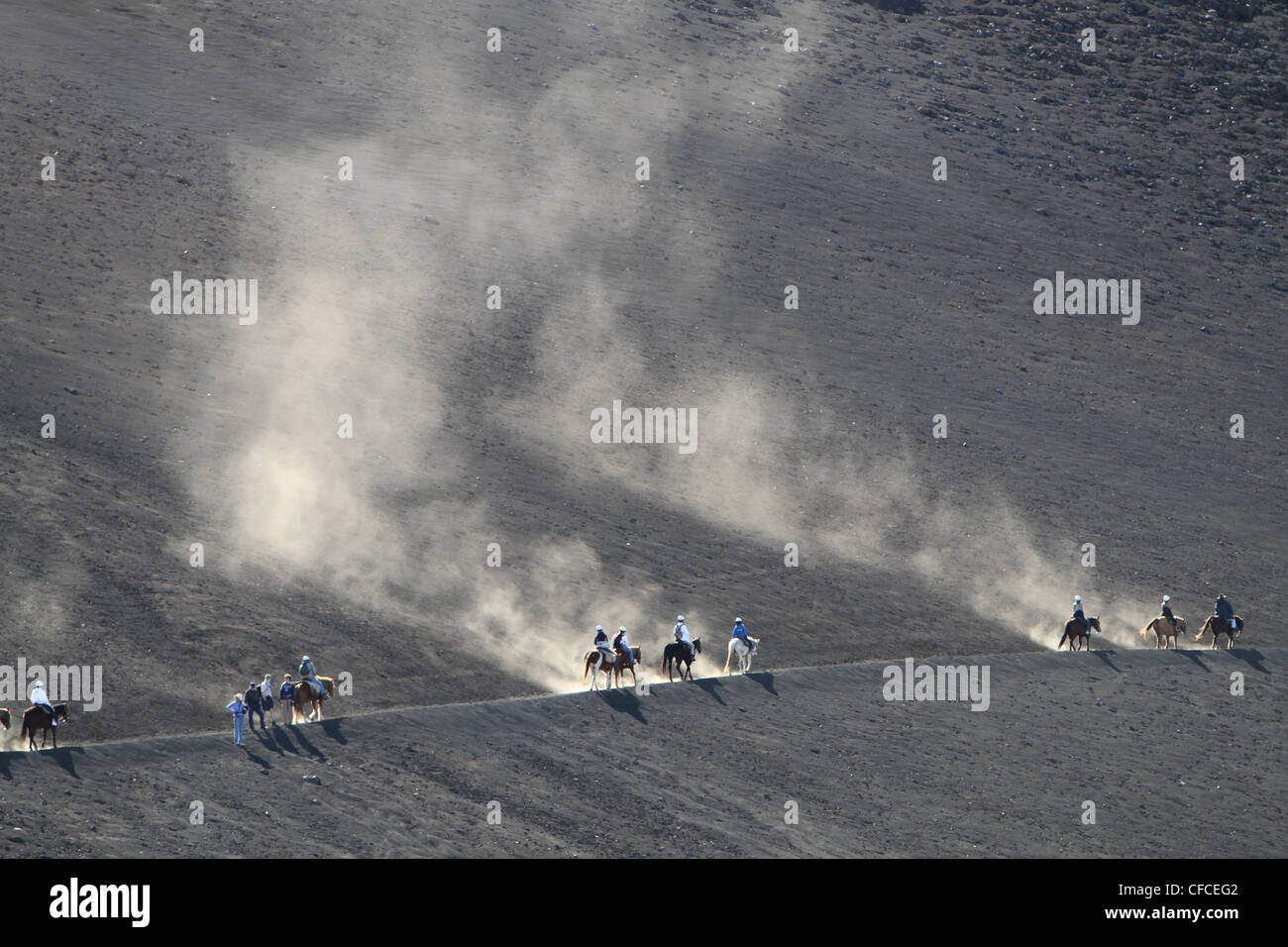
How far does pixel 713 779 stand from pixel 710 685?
4150mm

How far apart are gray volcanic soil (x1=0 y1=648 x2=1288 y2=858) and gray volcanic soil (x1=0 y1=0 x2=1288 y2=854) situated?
8.3 inches

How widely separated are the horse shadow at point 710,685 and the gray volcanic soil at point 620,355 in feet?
1.64

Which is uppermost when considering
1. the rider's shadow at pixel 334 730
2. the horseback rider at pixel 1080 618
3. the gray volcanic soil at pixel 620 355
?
the gray volcanic soil at pixel 620 355

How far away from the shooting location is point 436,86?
215 ft

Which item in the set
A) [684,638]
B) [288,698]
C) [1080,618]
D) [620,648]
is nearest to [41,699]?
[288,698]

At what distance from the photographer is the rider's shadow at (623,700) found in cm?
3039

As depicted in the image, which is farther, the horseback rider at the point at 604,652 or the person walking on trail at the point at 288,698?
the horseback rider at the point at 604,652

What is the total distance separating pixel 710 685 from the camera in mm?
32219

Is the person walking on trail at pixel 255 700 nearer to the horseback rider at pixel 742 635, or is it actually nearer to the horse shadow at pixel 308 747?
the horse shadow at pixel 308 747

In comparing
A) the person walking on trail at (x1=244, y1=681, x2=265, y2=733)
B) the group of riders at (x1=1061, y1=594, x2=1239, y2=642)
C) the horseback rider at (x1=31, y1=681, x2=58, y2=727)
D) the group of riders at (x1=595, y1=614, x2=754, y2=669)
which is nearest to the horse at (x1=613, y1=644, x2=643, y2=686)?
the group of riders at (x1=595, y1=614, x2=754, y2=669)

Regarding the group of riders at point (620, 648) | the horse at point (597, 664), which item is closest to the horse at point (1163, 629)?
the group of riders at point (620, 648)

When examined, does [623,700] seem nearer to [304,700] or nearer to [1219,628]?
[304,700]

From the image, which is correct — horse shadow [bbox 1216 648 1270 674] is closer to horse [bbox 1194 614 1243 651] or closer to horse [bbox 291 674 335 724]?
horse [bbox 1194 614 1243 651]

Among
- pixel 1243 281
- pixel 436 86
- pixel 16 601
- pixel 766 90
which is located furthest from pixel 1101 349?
pixel 16 601
